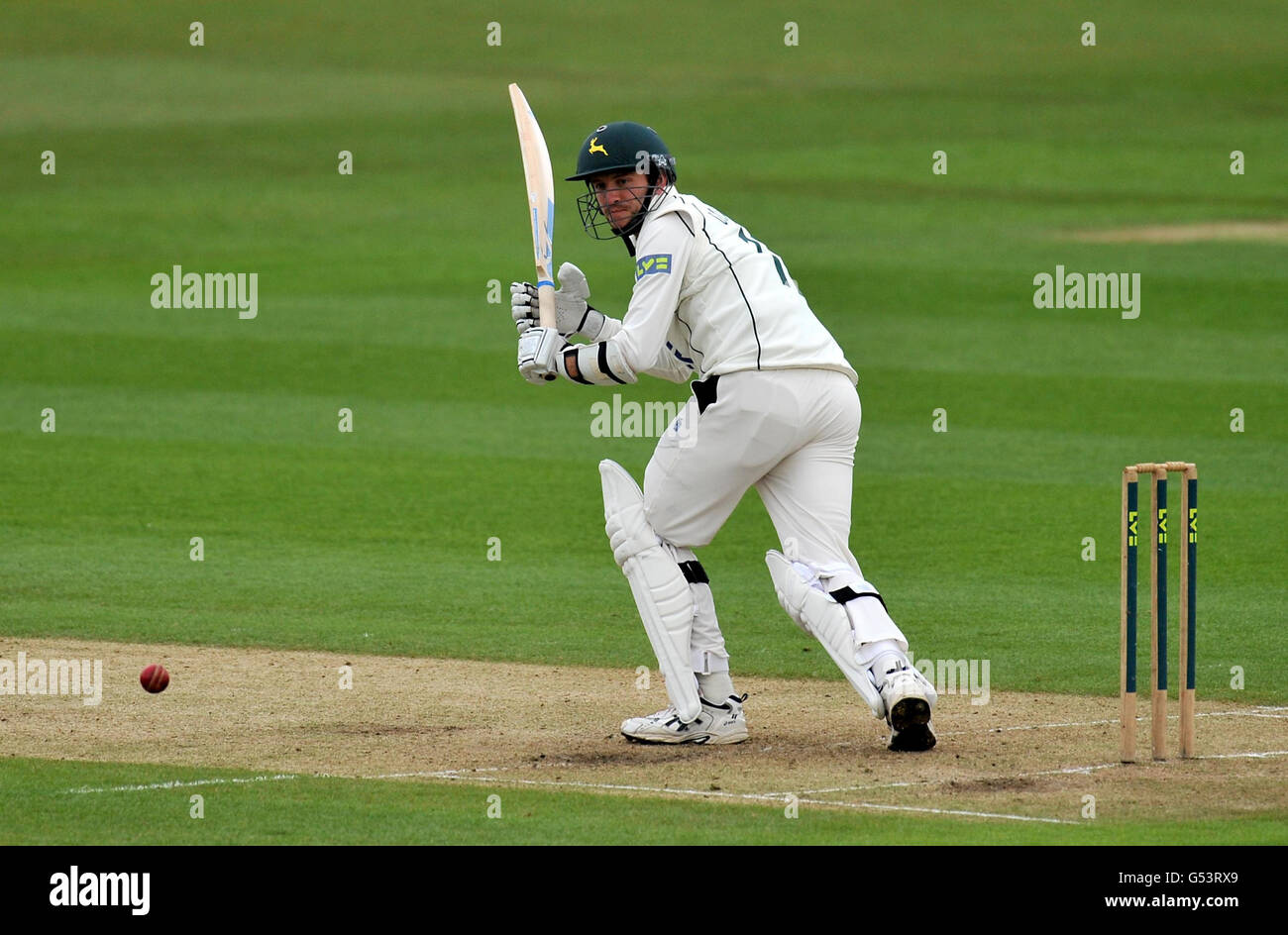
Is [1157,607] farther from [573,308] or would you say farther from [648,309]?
[573,308]

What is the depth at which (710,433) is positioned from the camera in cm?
680

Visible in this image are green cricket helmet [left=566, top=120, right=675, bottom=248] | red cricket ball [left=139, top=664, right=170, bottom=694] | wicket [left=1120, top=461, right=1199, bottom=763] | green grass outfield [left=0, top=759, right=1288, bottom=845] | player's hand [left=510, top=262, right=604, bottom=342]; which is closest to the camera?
green grass outfield [left=0, top=759, right=1288, bottom=845]

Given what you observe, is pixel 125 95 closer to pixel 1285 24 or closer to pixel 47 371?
pixel 47 371

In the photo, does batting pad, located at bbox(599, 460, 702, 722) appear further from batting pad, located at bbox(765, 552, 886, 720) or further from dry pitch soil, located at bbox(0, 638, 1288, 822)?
batting pad, located at bbox(765, 552, 886, 720)

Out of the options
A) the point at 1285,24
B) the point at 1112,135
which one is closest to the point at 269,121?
the point at 1112,135

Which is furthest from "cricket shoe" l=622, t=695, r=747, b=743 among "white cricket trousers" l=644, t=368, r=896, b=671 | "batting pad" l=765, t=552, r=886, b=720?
"batting pad" l=765, t=552, r=886, b=720

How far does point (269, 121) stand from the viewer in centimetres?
2820

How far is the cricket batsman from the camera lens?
6738 millimetres

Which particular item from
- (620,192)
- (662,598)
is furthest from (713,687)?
(620,192)

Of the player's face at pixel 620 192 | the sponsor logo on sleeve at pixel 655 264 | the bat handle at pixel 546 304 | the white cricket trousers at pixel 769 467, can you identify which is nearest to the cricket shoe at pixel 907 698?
the white cricket trousers at pixel 769 467

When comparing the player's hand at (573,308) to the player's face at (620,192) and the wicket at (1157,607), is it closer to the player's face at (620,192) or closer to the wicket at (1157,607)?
the player's face at (620,192)

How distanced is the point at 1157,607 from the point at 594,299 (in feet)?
44.0

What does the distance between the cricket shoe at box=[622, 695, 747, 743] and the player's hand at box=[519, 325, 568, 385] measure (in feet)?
4.42

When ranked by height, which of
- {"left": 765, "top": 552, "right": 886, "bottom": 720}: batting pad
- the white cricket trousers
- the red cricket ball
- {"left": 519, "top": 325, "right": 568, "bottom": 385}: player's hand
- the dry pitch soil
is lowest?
the dry pitch soil
